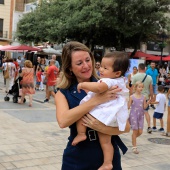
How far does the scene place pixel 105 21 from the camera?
797 inches

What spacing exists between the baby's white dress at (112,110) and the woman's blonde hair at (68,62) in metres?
0.21

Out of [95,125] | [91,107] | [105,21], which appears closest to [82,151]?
[95,125]

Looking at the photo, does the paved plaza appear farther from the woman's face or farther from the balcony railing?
the balcony railing

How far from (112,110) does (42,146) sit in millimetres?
3939

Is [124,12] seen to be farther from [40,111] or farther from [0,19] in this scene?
[0,19]

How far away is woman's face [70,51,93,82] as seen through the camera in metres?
2.37

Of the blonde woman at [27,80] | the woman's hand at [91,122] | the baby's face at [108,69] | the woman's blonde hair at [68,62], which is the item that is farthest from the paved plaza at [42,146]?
the baby's face at [108,69]

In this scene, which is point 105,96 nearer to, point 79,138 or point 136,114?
point 79,138

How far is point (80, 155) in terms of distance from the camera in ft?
7.66

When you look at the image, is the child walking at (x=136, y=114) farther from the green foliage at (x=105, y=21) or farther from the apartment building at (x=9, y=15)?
the apartment building at (x=9, y=15)

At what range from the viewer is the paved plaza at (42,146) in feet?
16.6

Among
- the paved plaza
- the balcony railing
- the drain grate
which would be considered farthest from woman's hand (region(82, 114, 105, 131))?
the balcony railing

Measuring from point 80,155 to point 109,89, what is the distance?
1.74 ft

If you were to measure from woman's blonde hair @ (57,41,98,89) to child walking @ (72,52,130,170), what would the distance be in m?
0.15
